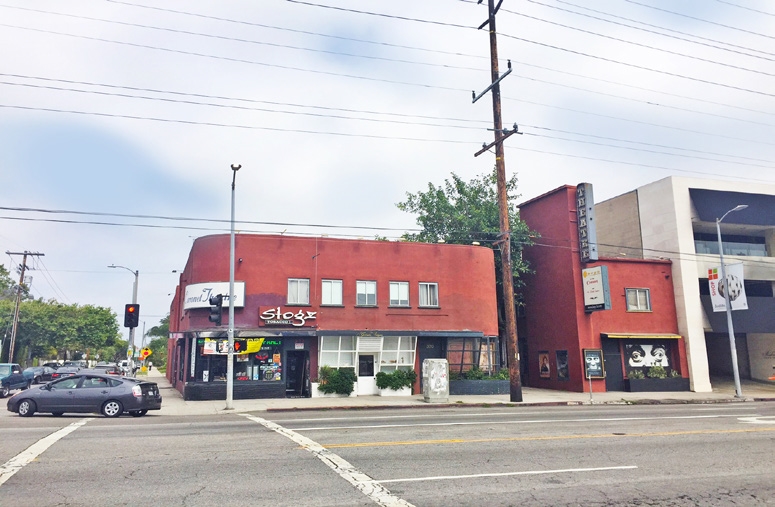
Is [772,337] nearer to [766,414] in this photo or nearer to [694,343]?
[694,343]

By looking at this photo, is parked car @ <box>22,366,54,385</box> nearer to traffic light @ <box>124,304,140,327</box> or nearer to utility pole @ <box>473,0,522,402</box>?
traffic light @ <box>124,304,140,327</box>

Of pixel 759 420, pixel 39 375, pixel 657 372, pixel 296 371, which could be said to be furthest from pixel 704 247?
pixel 39 375

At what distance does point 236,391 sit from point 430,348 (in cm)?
967

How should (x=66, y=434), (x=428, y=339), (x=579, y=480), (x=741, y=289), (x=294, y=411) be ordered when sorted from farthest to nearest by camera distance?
(x=741, y=289) < (x=428, y=339) < (x=294, y=411) < (x=66, y=434) < (x=579, y=480)

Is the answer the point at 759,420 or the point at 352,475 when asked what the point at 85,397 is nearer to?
the point at 352,475

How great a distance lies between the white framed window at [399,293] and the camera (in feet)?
93.7

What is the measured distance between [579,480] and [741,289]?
2746 centimetres

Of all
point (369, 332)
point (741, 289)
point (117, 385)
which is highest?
point (741, 289)

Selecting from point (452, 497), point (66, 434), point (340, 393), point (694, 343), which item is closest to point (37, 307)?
point (340, 393)

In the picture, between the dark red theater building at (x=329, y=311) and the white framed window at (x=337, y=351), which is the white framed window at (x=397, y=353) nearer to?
the dark red theater building at (x=329, y=311)

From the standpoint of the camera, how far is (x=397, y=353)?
92.5 feet

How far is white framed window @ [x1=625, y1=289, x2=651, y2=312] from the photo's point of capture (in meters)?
32.3

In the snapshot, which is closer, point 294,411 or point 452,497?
point 452,497

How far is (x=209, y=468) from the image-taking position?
9.06 metres
